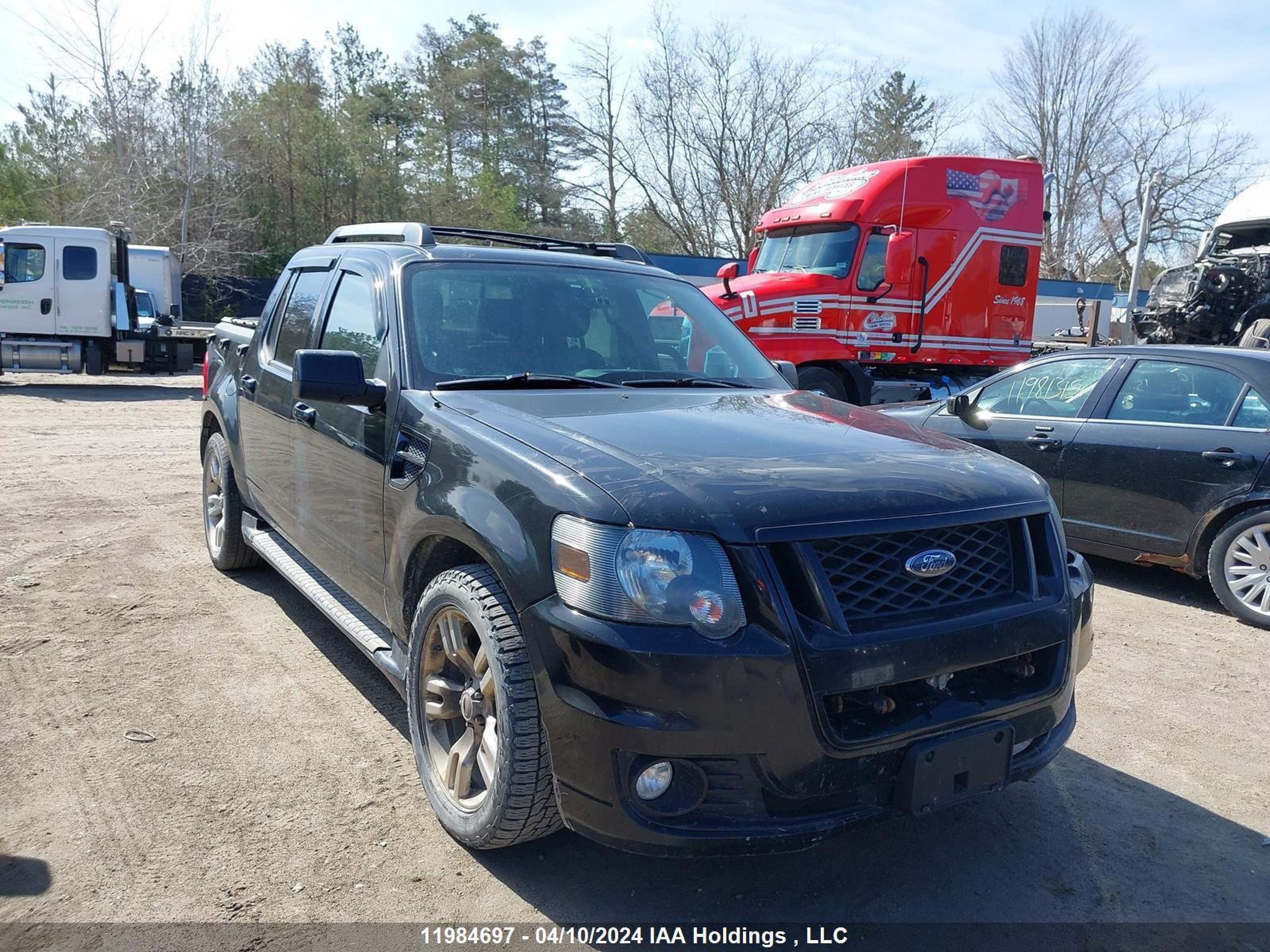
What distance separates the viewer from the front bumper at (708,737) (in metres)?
2.29

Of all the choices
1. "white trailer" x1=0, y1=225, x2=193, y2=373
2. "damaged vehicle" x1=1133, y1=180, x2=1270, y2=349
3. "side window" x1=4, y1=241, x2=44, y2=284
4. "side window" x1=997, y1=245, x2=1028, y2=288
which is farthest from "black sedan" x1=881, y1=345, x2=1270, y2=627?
"side window" x1=4, y1=241, x2=44, y2=284

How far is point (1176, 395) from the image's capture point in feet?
19.4

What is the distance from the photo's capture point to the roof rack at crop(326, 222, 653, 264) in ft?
14.9

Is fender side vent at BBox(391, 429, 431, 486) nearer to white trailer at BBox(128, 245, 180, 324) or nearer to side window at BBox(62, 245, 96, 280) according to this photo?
side window at BBox(62, 245, 96, 280)

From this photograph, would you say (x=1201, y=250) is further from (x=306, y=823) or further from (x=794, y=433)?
(x=306, y=823)

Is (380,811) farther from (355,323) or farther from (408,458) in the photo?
(355,323)

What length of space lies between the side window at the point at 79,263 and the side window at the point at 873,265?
14162 mm

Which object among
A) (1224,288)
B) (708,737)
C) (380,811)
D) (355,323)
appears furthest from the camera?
(1224,288)

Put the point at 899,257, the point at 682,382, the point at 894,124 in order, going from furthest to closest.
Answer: the point at 894,124
the point at 899,257
the point at 682,382

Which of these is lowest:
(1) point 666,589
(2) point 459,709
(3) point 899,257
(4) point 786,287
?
(2) point 459,709

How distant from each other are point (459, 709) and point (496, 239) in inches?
104

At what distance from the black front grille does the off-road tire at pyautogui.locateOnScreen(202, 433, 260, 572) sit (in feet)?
12.9

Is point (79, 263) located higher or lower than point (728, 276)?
higher

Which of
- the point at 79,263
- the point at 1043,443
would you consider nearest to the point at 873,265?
the point at 1043,443
